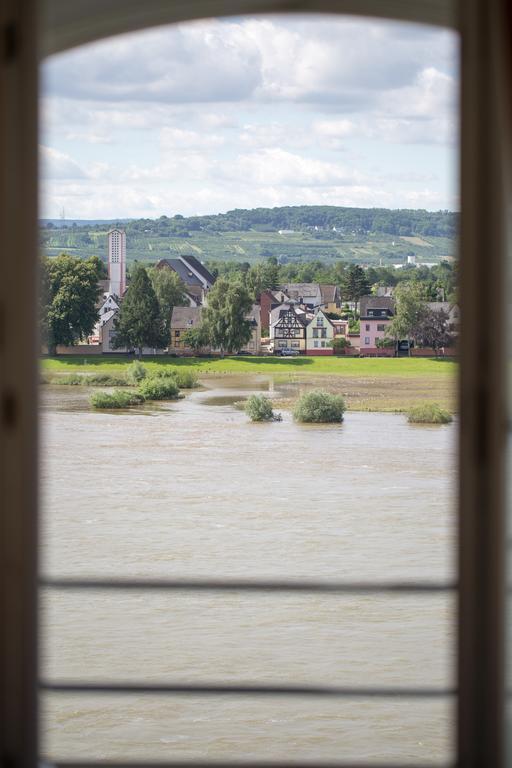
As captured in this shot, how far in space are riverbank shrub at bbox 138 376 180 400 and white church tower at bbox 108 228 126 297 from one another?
2.40 meters

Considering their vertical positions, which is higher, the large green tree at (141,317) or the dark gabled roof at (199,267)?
the dark gabled roof at (199,267)

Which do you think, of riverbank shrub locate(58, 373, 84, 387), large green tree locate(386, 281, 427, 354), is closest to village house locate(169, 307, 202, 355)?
riverbank shrub locate(58, 373, 84, 387)

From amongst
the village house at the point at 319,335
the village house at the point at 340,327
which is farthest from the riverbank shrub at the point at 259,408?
the village house at the point at 340,327

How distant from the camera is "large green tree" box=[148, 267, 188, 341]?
2128 cm

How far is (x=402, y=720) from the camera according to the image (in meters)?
17.7

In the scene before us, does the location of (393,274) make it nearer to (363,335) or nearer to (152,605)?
(363,335)

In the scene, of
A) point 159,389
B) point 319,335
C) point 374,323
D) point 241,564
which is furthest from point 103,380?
point 374,323

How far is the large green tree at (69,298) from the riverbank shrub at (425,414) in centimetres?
757

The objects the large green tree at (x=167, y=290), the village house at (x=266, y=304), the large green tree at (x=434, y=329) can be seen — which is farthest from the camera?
the village house at (x=266, y=304)

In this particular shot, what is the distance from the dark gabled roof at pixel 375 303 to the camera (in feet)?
68.1

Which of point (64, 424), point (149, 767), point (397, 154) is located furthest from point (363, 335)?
point (149, 767)

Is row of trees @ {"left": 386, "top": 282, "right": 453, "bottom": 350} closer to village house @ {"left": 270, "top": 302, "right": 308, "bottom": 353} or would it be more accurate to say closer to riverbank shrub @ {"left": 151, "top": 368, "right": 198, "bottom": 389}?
village house @ {"left": 270, "top": 302, "right": 308, "bottom": 353}

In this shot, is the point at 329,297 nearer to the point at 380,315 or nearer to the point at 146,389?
the point at 380,315

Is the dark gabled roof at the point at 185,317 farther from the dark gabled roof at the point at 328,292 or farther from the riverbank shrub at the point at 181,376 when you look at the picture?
the dark gabled roof at the point at 328,292
